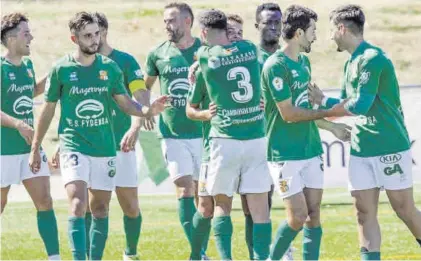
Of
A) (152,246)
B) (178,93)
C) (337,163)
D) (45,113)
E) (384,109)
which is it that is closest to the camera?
(384,109)

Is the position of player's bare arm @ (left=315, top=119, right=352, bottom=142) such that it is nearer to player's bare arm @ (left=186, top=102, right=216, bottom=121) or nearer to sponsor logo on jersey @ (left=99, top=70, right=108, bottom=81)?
player's bare arm @ (left=186, top=102, right=216, bottom=121)

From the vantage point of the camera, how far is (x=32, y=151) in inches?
437

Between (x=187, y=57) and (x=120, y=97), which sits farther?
(x=187, y=57)

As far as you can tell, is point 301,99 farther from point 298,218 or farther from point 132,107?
point 132,107

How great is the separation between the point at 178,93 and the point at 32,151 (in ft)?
Answer: 6.76

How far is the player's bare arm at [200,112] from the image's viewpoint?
10766mm

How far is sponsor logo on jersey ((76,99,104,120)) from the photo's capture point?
1097cm

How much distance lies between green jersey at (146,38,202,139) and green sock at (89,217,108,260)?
152cm

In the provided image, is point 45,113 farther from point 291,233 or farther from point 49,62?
point 49,62

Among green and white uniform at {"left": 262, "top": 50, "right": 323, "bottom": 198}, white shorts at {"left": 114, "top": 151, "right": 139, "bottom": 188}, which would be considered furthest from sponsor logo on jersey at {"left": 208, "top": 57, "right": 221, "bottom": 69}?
white shorts at {"left": 114, "top": 151, "right": 139, "bottom": 188}

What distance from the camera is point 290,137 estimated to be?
10578 mm

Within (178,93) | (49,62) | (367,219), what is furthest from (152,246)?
(49,62)

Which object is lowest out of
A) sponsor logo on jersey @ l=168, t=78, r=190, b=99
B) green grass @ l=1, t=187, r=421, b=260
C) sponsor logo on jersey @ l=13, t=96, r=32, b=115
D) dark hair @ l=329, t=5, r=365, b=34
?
green grass @ l=1, t=187, r=421, b=260

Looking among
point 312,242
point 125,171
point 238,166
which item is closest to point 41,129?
point 125,171
